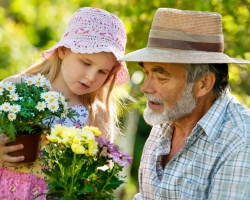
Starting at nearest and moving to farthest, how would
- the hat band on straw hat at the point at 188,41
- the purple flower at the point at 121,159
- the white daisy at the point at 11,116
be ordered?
the purple flower at the point at 121,159
the white daisy at the point at 11,116
the hat band on straw hat at the point at 188,41

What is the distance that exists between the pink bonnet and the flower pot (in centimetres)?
73

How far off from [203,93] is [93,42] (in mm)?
810

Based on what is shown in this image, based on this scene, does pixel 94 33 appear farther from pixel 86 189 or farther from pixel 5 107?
pixel 86 189

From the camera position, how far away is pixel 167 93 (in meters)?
3.75

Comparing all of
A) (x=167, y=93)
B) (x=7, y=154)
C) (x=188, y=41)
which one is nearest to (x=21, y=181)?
(x=7, y=154)

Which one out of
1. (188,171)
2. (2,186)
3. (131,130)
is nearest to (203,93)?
(188,171)

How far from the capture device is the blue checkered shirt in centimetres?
351

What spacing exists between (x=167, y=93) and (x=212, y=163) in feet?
1.51

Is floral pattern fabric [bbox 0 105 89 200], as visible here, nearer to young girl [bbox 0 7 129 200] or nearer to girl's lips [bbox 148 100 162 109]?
young girl [bbox 0 7 129 200]

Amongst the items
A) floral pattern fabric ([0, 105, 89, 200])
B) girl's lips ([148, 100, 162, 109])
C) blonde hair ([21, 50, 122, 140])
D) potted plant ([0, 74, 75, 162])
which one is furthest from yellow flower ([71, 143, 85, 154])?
blonde hair ([21, 50, 122, 140])

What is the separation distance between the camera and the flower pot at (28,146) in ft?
11.8

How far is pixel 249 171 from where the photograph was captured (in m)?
3.48

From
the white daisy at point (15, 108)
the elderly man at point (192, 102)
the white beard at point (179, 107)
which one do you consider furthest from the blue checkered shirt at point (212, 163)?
the white daisy at point (15, 108)

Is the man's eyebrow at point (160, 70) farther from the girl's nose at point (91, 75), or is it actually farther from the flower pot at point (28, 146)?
the flower pot at point (28, 146)
